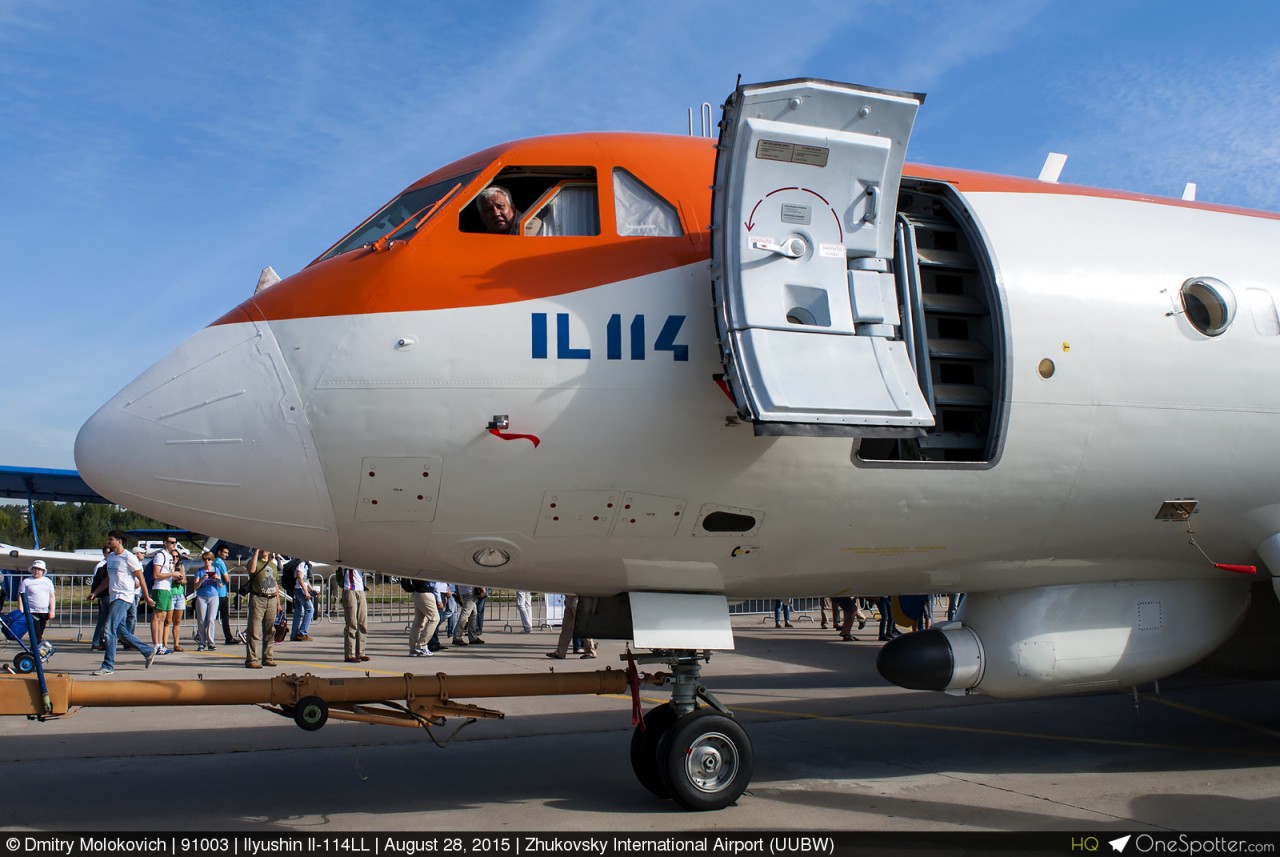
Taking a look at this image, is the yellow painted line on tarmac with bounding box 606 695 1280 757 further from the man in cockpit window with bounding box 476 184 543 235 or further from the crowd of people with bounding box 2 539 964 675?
the man in cockpit window with bounding box 476 184 543 235

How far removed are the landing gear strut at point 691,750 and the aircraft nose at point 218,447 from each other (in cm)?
254

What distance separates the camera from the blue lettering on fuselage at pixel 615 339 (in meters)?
5.91

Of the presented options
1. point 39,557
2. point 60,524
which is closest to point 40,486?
point 39,557

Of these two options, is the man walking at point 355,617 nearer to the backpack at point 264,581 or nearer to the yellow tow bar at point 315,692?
the backpack at point 264,581

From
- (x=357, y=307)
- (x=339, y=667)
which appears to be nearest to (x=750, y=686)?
(x=339, y=667)

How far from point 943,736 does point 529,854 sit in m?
5.24

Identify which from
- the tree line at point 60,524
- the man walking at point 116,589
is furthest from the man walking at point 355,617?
the tree line at point 60,524

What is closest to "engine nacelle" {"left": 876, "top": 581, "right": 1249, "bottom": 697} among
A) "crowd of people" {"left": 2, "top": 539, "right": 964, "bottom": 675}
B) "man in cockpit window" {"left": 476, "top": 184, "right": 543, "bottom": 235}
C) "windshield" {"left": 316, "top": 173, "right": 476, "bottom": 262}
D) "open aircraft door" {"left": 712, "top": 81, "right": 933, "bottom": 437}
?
"open aircraft door" {"left": 712, "top": 81, "right": 933, "bottom": 437}

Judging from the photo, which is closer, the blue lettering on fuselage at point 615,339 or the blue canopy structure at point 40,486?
the blue lettering on fuselage at point 615,339

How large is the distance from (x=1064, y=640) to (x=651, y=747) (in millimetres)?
3122

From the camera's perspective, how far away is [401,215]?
21.7ft

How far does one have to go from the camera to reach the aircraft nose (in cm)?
568
